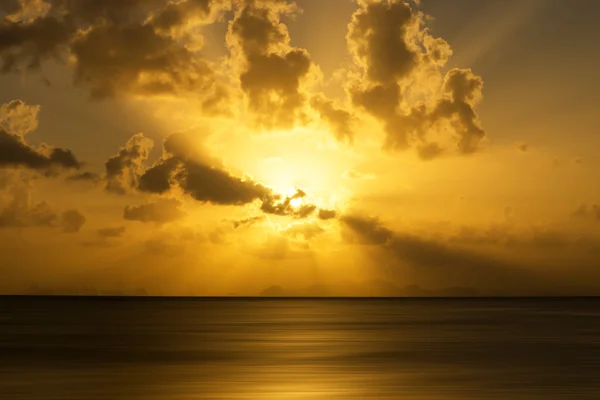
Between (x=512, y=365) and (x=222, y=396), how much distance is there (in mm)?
21987

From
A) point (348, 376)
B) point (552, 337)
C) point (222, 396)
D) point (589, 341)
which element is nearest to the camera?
point (222, 396)

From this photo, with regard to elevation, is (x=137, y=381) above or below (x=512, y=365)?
below

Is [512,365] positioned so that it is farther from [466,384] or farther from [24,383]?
[24,383]

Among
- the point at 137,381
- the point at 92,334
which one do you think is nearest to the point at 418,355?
the point at 137,381

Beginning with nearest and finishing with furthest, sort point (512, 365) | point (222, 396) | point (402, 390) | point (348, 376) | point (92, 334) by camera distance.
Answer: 1. point (222, 396)
2. point (402, 390)
3. point (348, 376)
4. point (512, 365)
5. point (92, 334)

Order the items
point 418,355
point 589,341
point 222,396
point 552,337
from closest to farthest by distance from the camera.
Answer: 1. point 222,396
2. point 418,355
3. point 589,341
4. point 552,337

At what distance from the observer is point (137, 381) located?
137 ft

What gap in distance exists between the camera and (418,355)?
59.7 metres

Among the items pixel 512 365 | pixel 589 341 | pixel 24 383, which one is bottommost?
pixel 24 383

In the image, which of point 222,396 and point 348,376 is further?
point 348,376

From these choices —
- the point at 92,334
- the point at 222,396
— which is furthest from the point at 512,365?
the point at 92,334

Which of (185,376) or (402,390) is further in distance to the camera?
(185,376)

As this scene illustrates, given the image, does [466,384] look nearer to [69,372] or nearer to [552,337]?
[69,372]

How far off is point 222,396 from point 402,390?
8.55m
